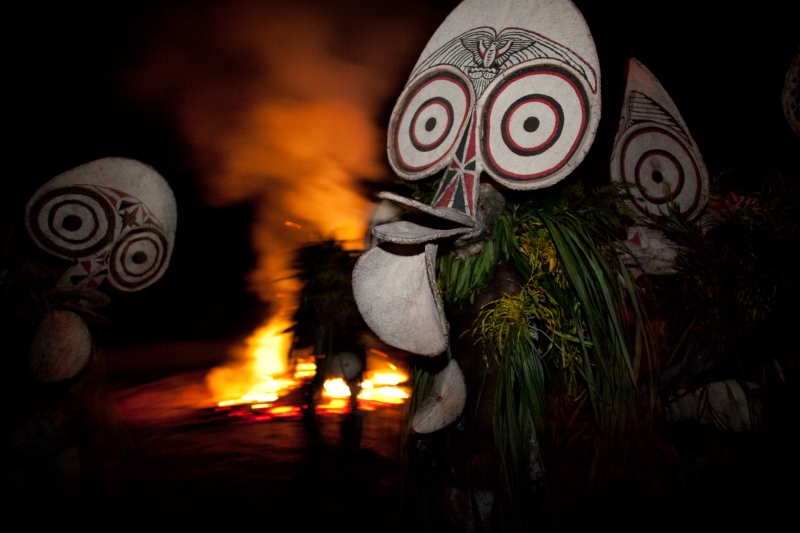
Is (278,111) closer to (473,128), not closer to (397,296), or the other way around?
(473,128)

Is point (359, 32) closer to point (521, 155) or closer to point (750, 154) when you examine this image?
point (521, 155)

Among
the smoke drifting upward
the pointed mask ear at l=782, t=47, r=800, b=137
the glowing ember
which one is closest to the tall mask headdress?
the smoke drifting upward

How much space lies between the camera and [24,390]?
1401 millimetres

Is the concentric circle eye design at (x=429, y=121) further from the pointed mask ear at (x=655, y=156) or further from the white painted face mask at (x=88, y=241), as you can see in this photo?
the white painted face mask at (x=88, y=241)

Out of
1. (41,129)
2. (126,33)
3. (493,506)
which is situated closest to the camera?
(493,506)

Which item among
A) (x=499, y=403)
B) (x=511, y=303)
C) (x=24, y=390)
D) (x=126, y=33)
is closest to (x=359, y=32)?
(x=126, y=33)

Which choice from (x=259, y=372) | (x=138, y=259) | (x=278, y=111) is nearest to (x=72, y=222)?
(x=138, y=259)

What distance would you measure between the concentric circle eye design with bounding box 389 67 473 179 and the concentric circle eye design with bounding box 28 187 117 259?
119 cm

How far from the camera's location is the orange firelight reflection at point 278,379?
7.03 ft

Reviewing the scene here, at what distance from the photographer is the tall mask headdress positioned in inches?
33.3

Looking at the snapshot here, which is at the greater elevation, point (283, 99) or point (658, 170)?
point (283, 99)

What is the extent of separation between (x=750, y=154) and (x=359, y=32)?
80.9 inches

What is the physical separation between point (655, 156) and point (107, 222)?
220 centimetres

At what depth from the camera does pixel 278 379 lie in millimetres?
2369
